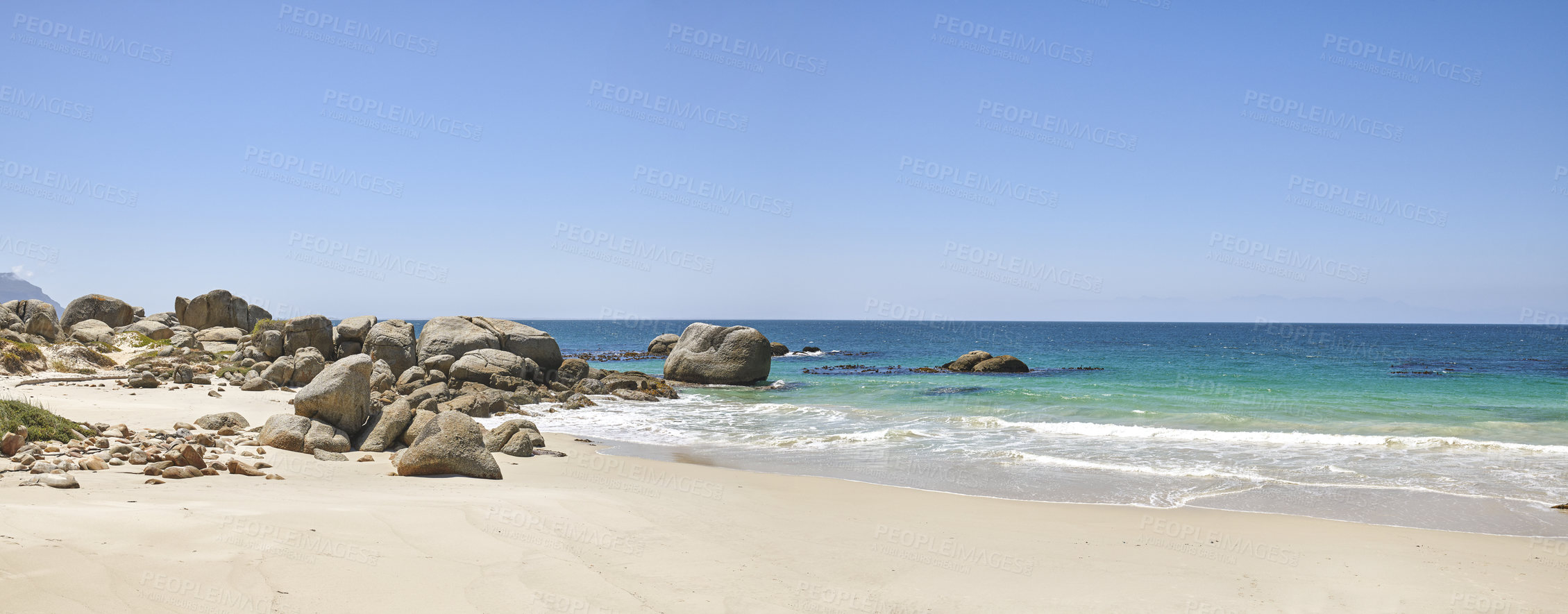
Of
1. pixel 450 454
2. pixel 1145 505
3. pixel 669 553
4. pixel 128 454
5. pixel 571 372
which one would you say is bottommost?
pixel 571 372

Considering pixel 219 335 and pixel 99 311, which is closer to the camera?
pixel 219 335

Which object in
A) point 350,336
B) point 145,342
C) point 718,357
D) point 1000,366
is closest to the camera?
point 350,336

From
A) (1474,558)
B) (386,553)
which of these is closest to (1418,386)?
(1474,558)

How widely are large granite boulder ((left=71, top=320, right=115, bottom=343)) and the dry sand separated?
69.1ft

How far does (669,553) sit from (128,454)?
542 cm

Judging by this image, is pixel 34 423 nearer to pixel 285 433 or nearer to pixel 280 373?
pixel 285 433

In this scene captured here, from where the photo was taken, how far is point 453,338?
23.8 meters

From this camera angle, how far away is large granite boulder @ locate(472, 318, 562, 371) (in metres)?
25.1

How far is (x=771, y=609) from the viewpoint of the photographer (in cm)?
511

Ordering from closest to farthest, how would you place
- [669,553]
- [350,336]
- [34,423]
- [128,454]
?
[669,553] < [128,454] < [34,423] < [350,336]

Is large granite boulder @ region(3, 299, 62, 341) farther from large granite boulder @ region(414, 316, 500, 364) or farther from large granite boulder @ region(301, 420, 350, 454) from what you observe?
large granite boulder @ region(301, 420, 350, 454)

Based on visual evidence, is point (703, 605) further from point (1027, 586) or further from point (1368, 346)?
point (1368, 346)

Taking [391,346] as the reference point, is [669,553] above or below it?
below

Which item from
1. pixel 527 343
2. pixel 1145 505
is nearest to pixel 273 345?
pixel 527 343
